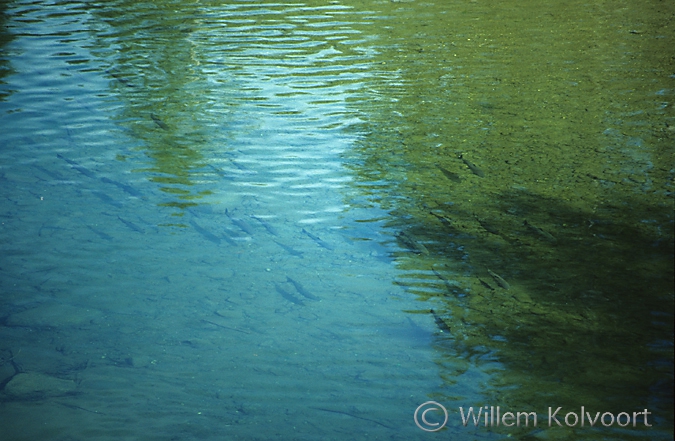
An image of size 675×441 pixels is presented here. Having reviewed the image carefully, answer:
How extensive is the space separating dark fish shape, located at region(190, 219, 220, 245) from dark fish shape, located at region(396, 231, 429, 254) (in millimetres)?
1610

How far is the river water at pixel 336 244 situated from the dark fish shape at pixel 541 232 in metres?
0.07

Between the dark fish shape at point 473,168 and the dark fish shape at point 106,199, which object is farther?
the dark fish shape at point 473,168

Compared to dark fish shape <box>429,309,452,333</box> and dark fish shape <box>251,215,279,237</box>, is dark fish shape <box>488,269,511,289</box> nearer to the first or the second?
dark fish shape <box>429,309,452,333</box>

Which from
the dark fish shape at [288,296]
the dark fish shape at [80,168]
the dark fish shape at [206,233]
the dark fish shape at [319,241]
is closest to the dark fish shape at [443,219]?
the dark fish shape at [319,241]

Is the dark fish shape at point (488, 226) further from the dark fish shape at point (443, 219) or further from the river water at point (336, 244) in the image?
the dark fish shape at point (443, 219)

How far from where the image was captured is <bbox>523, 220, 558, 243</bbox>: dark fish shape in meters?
5.67

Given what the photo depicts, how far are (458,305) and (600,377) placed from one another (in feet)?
3.68

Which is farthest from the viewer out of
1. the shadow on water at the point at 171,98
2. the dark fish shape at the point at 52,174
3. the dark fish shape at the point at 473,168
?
the shadow on water at the point at 171,98

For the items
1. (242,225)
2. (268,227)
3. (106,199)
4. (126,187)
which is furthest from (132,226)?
(268,227)

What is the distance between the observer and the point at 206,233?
604cm

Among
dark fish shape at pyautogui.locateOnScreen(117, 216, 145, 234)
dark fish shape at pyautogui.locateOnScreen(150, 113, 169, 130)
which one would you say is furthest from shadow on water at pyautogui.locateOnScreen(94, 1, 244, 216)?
dark fish shape at pyautogui.locateOnScreen(117, 216, 145, 234)

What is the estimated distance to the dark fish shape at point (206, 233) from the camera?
5.93m

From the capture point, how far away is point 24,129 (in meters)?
8.50

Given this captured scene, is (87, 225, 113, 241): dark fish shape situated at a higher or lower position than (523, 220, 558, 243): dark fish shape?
higher
